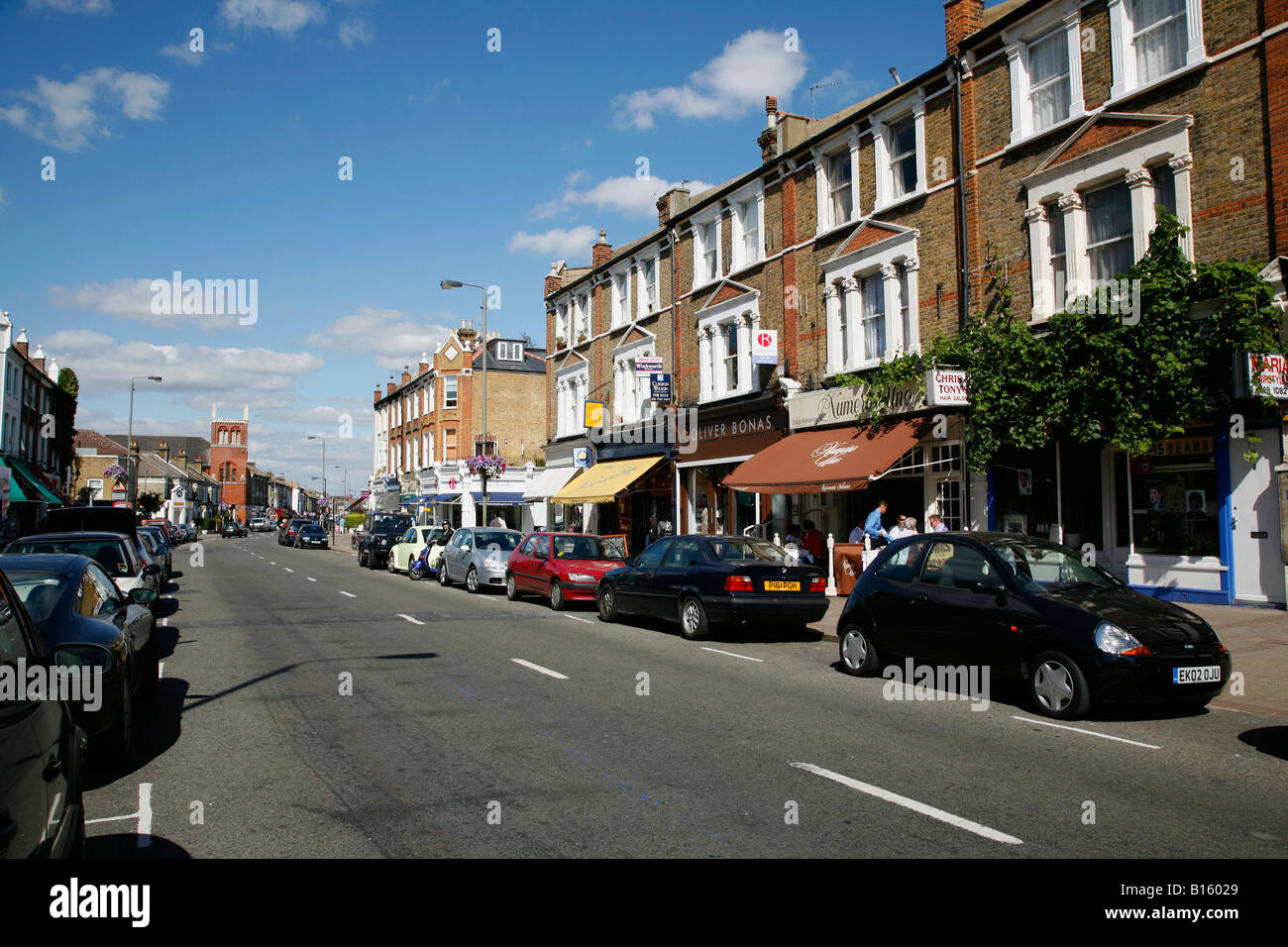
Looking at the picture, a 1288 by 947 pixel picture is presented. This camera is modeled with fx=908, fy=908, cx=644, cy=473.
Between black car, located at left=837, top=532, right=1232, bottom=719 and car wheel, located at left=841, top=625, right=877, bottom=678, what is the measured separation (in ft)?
0.04

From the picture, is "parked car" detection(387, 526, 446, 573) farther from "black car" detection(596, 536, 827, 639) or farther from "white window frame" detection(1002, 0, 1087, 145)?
"white window frame" detection(1002, 0, 1087, 145)

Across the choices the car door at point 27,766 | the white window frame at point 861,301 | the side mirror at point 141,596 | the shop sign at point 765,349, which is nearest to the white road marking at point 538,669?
the side mirror at point 141,596

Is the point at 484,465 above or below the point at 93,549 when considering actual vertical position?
above

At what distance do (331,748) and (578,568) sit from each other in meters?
11.0

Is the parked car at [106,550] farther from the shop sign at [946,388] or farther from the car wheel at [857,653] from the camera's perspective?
the shop sign at [946,388]

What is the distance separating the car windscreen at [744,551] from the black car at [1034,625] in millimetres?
3078

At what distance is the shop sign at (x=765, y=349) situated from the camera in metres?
22.8

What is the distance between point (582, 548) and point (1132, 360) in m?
10.5

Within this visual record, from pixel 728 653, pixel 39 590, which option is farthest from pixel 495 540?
pixel 39 590

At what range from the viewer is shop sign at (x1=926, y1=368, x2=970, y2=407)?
16.5 m

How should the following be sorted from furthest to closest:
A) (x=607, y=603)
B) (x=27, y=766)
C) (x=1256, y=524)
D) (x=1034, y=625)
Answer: (x=607, y=603) → (x=1256, y=524) → (x=1034, y=625) → (x=27, y=766)

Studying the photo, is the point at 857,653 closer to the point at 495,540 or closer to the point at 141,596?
the point at 141,596

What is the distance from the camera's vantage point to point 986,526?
17.2 meters

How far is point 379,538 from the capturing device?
33.7 m
